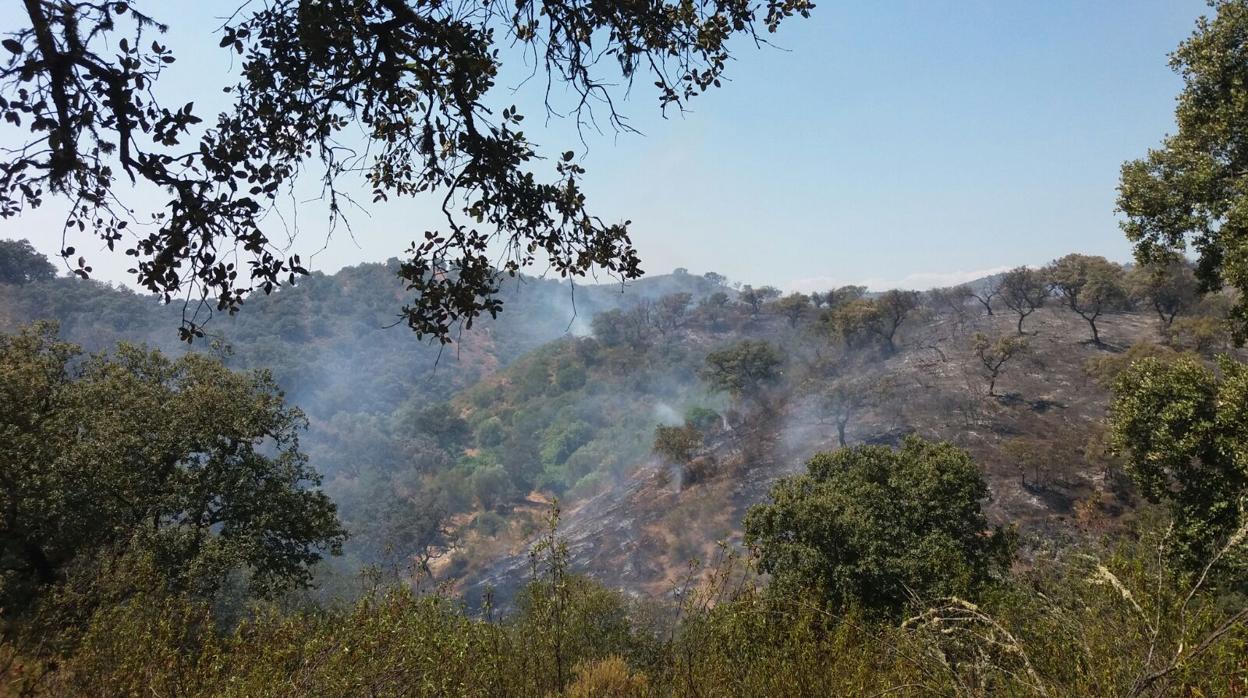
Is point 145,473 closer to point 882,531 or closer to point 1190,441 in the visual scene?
point 882,531

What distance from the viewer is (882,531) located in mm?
17547

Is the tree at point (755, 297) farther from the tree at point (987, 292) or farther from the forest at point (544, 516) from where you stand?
the forest at point (544, 516)

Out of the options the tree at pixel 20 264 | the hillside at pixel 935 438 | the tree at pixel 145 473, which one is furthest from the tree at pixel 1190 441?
the tree at pixel 20 264

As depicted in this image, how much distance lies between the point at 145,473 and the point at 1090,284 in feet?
229

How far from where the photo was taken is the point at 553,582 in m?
5.31

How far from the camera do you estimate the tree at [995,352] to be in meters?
51.2

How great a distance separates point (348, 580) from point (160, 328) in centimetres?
9209

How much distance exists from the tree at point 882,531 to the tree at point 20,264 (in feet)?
433

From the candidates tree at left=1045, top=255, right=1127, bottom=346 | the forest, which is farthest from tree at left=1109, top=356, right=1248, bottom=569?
tree at left=1045, top=255, right=1127, bottom=346

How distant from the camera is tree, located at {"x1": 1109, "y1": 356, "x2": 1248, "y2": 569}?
912 centimetres

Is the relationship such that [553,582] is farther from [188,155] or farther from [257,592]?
[257,592]

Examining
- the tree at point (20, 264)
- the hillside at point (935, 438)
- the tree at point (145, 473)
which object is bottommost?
the hillside at point (935, 438)

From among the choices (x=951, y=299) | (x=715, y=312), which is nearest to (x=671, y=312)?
(x=715, y=312)

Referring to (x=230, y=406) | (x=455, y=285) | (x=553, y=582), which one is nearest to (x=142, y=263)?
(x=455, y=285)
